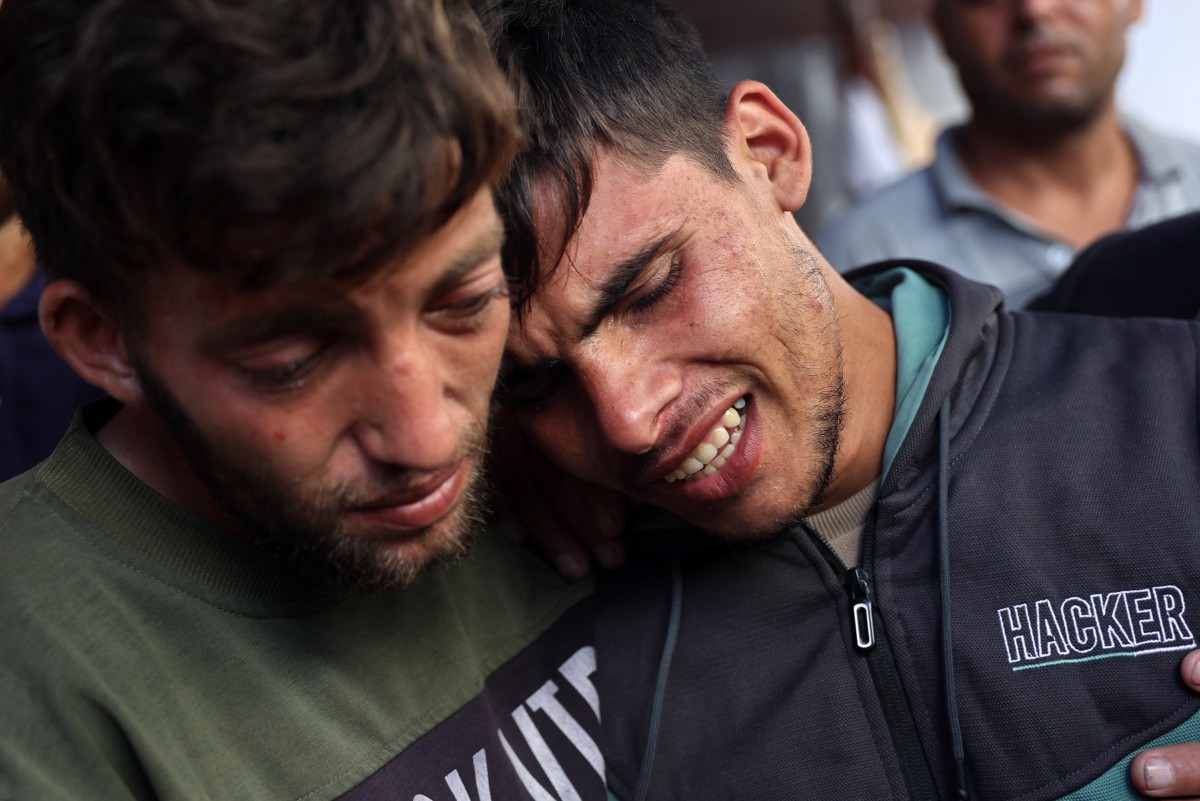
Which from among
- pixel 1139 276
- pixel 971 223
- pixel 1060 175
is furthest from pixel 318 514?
pixel 1060 175

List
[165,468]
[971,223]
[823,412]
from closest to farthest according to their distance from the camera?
[165,468] < [823,412] < [971,223]

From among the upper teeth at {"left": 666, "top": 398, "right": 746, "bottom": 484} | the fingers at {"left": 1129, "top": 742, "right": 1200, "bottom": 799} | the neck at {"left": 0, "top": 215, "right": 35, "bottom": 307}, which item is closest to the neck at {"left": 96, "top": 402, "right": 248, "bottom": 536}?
the upper teeth at {"left": 666, "top": 398, "right": 746, "bottom": 484}

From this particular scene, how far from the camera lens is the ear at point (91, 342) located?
1420mm

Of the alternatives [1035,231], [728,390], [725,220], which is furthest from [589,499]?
[1035,231]

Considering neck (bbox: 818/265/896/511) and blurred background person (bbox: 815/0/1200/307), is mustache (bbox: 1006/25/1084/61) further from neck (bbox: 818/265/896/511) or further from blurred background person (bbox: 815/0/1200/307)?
neck (bbox: 818/265/896/511)

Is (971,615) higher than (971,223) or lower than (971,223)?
higher

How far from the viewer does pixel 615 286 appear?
1.67 metres

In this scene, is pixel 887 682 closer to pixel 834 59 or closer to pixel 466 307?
pixel 466 307

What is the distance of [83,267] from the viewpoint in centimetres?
137

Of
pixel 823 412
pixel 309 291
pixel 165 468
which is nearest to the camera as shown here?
pixel 309 291

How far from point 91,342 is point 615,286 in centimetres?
70

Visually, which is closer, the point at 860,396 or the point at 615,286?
the point at 615,286

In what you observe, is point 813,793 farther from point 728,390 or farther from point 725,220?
point 725,220

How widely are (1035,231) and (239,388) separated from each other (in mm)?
2737
